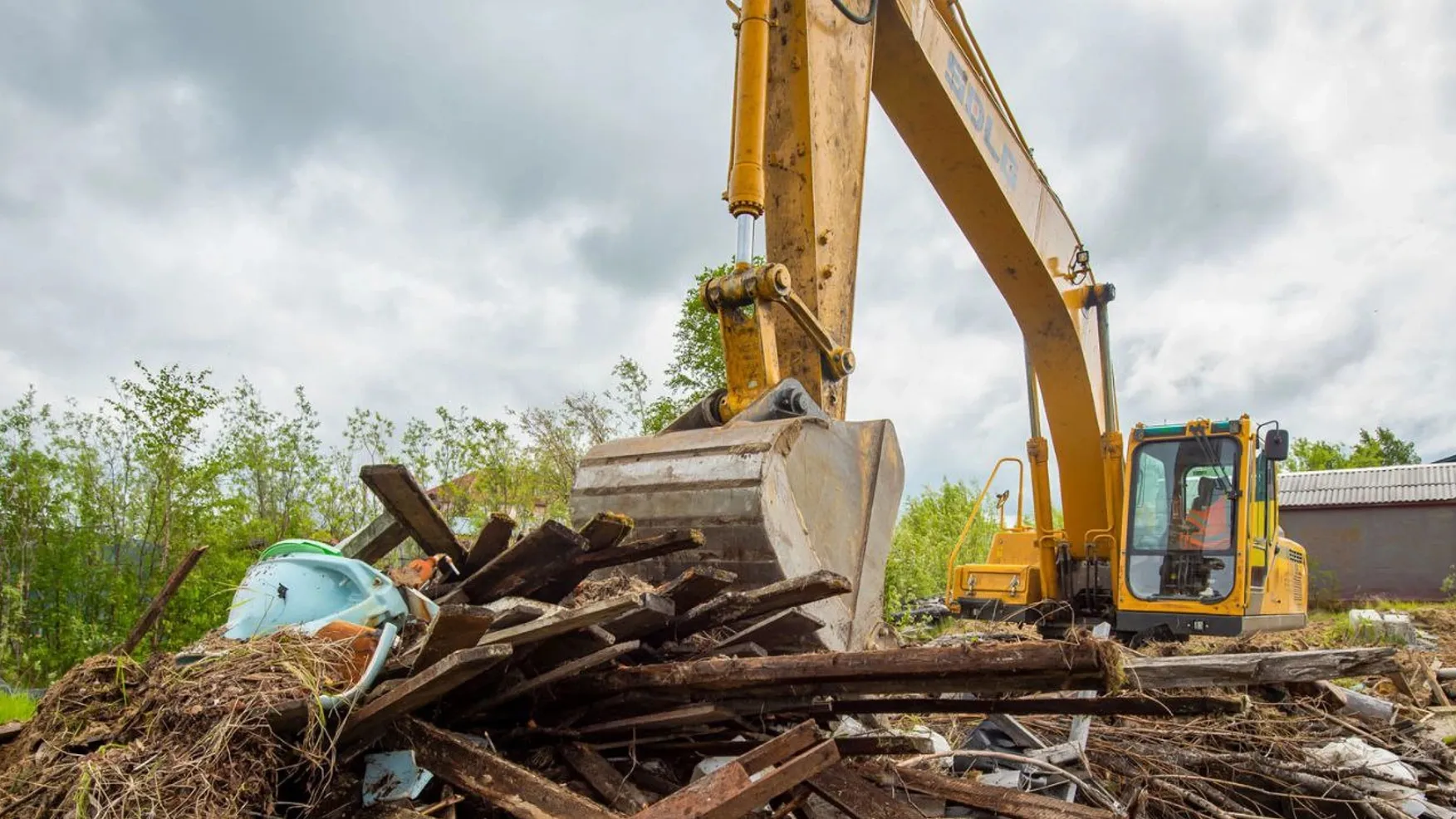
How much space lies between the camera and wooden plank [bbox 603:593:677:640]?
106 inches

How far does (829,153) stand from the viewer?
13.9 feet

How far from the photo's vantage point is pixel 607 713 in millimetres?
2975

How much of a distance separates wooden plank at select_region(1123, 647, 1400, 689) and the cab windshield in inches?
150

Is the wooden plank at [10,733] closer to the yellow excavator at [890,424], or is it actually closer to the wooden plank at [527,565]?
the wooden plank at [527,565]

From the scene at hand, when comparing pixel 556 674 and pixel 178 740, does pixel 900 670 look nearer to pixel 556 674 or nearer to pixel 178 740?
pixel 556 674

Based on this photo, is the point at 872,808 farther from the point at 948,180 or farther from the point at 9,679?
the point at 9,679

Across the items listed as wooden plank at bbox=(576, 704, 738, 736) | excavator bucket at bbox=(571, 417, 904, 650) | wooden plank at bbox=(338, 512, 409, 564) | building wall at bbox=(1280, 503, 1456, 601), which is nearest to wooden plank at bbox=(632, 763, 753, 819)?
wooden plank at bbox=(576, 704, 738, 736)

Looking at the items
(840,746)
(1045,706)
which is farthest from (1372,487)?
(840,746)

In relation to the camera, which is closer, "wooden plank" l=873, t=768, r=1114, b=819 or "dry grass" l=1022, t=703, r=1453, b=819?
"wooden plank" l=873, t=768, r=1114, b=819

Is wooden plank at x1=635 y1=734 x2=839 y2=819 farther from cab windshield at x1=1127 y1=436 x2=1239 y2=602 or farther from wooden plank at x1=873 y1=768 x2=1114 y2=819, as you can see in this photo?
cab windshield at x1=1127 y1=436 x2=1239 y2=602

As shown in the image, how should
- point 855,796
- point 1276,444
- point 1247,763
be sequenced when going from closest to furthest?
point 855,796 < point 1247,763 < point 1276,444

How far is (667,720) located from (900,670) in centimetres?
76

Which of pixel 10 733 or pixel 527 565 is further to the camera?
pixel 527 565

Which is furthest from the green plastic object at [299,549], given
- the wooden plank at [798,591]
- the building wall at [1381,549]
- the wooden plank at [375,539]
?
the building wall at [1381,549]
